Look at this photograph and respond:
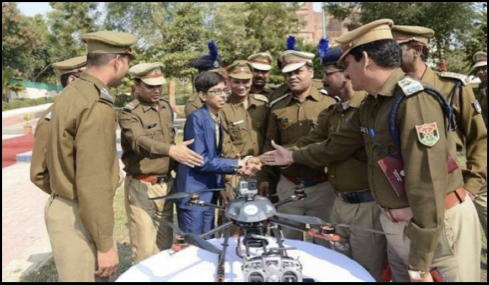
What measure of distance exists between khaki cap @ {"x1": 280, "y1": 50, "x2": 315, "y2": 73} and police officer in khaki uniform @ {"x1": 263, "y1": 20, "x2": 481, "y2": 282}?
144 centimetres

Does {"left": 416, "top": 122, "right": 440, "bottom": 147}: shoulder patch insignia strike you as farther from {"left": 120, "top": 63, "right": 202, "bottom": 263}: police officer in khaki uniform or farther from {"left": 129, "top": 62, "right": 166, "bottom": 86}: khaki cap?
{"left": 129, "top": 62, "right": 166, "bottom": 86}: khaki cap

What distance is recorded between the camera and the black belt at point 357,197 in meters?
2.90

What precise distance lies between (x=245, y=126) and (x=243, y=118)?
9 cm

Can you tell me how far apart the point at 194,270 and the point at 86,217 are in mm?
638

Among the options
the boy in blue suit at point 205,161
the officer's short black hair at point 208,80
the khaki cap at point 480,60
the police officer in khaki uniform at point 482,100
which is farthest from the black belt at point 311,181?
the khaki cap at point 480,60

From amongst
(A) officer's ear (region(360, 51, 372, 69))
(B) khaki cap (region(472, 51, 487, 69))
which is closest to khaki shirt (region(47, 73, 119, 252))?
(A) officer's ear (region(360, 51, 372, 69))

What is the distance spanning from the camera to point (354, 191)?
2.94m

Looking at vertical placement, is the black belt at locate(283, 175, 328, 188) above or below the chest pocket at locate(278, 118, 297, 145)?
below

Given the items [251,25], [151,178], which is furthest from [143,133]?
[251,25]

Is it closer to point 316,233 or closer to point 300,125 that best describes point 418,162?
point 316,233

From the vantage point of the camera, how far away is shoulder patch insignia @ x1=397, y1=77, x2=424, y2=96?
1982 mm

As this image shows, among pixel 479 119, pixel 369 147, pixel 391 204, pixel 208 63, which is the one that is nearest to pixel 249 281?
pixel 391 204

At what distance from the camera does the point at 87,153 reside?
228 cm

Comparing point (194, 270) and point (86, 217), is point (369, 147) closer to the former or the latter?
point (194, 270)
